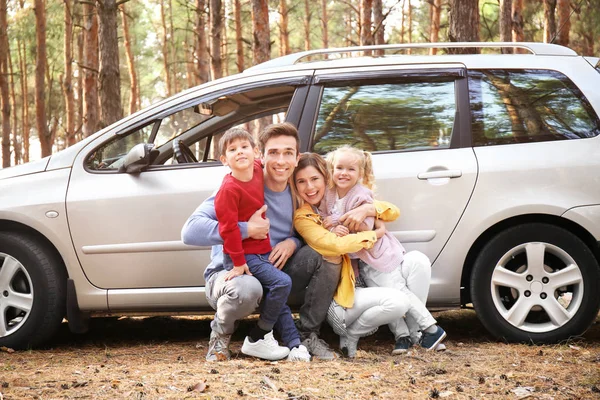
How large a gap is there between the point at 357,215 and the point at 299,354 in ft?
2.89

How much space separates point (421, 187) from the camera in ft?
14.6

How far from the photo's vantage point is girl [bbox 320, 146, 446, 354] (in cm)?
431

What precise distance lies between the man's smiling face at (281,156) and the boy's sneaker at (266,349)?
95cm

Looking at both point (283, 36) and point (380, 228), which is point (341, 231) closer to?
point (380, 228)

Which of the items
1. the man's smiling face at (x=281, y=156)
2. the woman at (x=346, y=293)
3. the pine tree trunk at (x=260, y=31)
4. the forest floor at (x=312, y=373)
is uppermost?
the pine tree trunk at (x=260, y=31)

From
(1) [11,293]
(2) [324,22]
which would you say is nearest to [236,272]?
(1) [11,293]

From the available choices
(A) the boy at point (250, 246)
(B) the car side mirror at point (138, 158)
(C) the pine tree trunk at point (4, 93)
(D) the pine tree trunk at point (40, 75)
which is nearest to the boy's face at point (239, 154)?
(A) the boy at point (250, 246)

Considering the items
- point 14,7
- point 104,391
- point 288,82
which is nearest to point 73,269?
point 104,391

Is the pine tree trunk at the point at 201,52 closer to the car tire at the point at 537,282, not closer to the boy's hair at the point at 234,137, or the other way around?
the boy's hair at the point at 234,137

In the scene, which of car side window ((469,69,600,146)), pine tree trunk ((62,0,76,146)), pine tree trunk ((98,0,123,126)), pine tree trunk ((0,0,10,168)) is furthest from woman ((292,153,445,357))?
pine tree trunk ((62,0,76,146))

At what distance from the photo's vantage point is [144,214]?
4543 mm

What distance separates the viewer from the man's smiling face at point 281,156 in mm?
4176

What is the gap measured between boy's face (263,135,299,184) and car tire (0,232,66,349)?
1618 mm

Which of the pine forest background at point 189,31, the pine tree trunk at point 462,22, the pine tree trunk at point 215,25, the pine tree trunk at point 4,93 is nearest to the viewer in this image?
the pine tree trunk at point 462,22
